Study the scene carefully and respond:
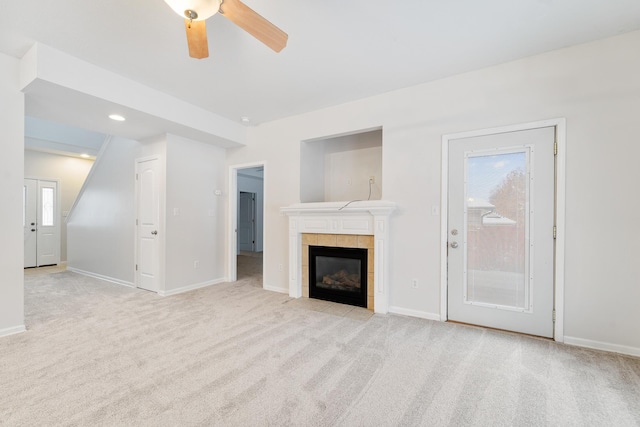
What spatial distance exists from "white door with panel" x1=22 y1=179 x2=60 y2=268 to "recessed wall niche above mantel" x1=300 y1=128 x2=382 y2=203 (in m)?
6.57

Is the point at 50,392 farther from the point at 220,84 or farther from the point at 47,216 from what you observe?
the point at 47,216

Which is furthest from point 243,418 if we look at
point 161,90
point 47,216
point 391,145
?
point 47,216

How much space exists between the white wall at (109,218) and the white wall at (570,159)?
4.15m

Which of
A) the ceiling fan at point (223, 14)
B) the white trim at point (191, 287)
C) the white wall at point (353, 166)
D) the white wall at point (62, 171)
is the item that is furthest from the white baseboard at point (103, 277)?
the ceiling fan at point (223, 14)

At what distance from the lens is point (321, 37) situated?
235cm

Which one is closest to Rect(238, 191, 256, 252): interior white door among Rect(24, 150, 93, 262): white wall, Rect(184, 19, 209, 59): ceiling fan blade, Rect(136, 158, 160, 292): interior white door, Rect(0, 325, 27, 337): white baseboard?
Rect(24, 150, 93, 262): white wall

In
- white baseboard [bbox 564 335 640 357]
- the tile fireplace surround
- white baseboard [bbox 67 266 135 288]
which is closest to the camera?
white baseboard [bbox 564 335 640 357]

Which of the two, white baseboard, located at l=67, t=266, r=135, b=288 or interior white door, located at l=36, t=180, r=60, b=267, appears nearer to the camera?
white baseboard, located at l=67, t=266, r=135, b=288

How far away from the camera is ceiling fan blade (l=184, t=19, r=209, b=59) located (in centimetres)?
175

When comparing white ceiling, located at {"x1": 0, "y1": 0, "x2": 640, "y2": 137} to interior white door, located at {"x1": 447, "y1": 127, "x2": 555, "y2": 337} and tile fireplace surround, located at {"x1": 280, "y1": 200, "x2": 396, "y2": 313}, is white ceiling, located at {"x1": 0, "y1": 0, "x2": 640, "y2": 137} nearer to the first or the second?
interior white door, located at {"x1": 447, "y1": 127, "x2": 555, "y2": 337}

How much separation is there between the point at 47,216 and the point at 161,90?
5718mm

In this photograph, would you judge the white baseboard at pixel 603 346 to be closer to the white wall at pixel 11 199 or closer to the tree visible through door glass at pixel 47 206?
the white wall at pixel 11 199

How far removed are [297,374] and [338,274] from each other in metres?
1.89

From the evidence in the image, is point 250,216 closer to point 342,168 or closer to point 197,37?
point 342,168
